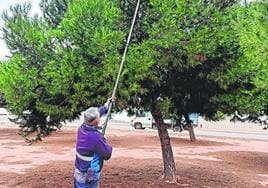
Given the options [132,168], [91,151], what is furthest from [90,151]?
[132,168]

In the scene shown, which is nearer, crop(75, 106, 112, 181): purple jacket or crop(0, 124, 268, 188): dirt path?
crop(75, 106, 112, 181): purple jacket

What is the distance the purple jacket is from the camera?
5.70m

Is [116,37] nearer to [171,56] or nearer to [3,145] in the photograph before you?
[171,56]

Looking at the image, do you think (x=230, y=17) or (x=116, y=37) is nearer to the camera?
(x=116, y=37)

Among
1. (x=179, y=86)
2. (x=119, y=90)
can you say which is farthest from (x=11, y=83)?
(x=179, y=86)

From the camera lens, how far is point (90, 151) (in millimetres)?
5781

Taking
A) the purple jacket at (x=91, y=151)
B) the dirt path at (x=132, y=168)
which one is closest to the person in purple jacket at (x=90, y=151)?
the purple jacket at (x=91, y=151)

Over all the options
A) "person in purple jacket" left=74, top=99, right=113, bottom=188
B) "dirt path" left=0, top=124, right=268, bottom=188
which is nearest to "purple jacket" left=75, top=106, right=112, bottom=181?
"person in purple jacket" left=74, top=99, right=113, bottom=188

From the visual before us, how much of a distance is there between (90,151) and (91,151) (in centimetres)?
1

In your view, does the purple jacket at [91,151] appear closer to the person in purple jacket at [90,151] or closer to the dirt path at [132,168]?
the person in purple jacket at [90,151]

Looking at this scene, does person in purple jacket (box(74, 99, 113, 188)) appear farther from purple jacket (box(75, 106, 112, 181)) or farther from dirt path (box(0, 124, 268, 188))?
dirt path (box(0, 124, 268, 188))

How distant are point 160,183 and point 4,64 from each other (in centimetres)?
454

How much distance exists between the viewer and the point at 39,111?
8922mm

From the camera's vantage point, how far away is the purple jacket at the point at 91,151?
5695 millimetres
